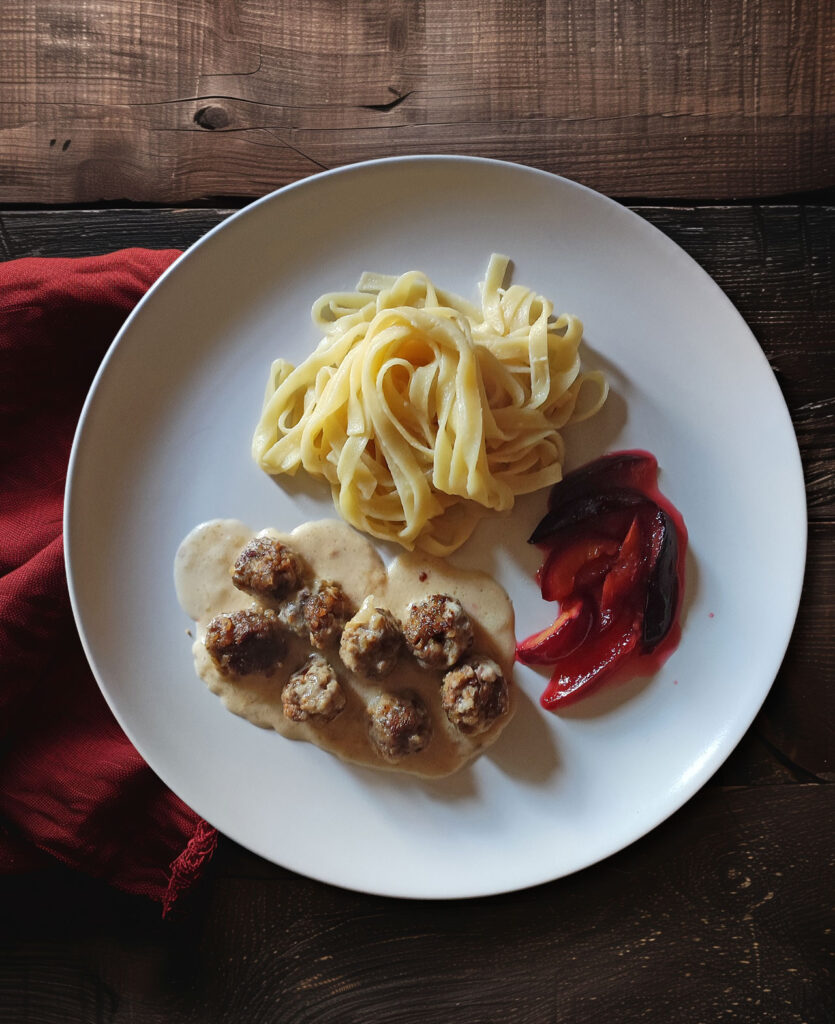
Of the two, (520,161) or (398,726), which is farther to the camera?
(520,161)

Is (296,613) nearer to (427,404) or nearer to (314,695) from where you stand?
(314,695)

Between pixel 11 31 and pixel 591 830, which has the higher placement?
pixel 11 31

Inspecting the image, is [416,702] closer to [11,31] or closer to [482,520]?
[482,520]

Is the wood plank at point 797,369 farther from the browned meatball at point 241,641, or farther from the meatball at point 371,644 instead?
the browned meatball at point 241,641

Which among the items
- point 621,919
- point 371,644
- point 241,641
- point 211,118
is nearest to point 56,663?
point 241,641

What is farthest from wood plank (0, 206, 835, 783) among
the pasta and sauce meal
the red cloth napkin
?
the red cloth napkin

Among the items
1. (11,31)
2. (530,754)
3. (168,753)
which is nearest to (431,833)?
(530,754)

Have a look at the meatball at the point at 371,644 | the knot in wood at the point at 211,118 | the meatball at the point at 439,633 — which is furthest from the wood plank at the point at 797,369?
the knot in wood at the point at 211,118
